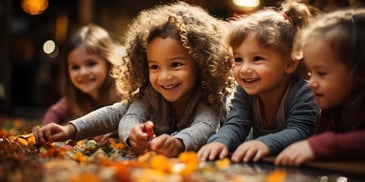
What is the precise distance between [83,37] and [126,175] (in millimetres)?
1709

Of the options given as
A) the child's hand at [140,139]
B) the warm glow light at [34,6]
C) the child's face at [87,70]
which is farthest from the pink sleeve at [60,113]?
the warm glow light at [34,6]

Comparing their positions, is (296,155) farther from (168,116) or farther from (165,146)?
(168,116)

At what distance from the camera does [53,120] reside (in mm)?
2793

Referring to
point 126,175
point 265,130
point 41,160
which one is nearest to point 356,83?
point 265,130

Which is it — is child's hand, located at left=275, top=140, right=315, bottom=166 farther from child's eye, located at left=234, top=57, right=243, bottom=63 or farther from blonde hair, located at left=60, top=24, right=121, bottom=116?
blonde hair, located at left=60, top=24, right=121, bottom=116

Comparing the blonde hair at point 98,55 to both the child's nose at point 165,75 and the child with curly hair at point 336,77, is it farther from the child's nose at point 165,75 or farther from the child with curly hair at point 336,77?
the child with curly hair at point 336,77

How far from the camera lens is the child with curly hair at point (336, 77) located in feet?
4.45

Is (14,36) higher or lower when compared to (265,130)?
higher

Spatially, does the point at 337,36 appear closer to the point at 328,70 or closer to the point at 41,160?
the point at 328,70

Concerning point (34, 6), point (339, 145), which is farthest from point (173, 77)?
point (34, 6)

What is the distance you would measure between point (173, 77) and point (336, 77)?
0.62 m

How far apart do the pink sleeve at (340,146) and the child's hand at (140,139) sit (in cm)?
51

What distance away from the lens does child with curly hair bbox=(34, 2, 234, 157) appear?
1.84 metres

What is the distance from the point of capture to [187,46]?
186 cm
